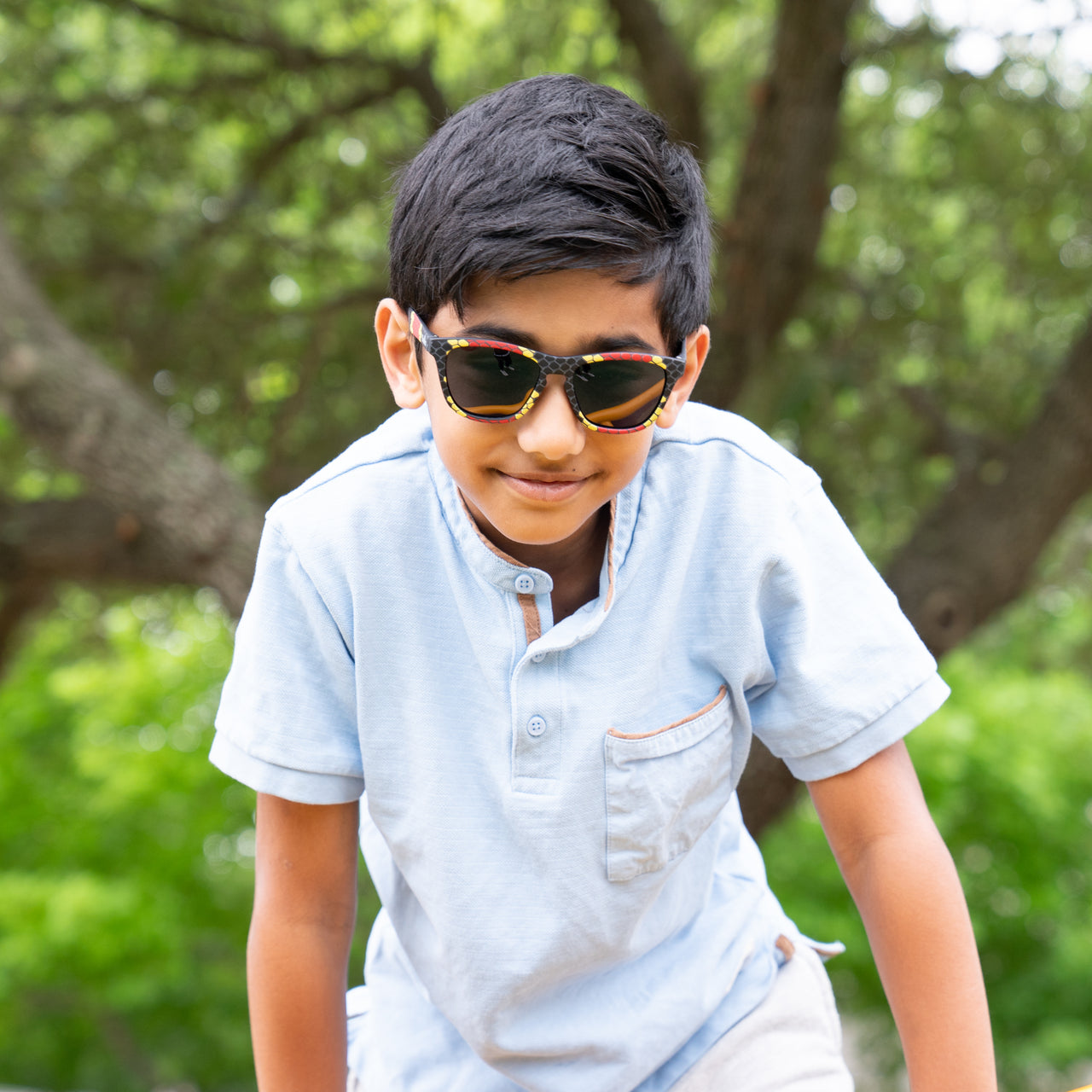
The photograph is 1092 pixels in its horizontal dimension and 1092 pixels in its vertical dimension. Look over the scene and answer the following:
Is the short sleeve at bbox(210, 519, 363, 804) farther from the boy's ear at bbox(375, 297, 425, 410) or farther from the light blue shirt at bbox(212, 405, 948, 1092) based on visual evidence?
Result: the boy's ear at bbox(375, 297, 425, 410)

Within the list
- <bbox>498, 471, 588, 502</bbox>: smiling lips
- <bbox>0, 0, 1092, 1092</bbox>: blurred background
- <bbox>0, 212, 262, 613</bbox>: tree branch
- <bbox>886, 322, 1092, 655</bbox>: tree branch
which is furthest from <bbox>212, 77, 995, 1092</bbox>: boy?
<bbox>886, 322, 1092, 655</bbox>: tree branch

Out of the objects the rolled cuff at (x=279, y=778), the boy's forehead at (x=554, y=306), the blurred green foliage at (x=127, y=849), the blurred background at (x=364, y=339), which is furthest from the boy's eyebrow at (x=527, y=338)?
the blurred green foliage at (x=127, y=849)

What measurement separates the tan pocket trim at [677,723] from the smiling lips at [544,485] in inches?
11.4

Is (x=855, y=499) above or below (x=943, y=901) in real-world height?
below

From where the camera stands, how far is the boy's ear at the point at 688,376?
1.28 meters

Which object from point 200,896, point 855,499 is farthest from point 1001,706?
point 200,896

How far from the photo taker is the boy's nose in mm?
1185

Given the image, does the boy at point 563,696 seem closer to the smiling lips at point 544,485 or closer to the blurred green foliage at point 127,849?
the smiling lips at point 544,485

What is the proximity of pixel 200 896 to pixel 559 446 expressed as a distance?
18.5ft

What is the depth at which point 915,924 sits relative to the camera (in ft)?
Result: 4.37

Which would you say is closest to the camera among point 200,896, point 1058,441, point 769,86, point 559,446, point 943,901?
point 559,446

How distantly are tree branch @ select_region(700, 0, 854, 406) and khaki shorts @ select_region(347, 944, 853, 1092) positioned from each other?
3.06 metres

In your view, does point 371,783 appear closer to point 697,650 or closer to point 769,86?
point 697,650

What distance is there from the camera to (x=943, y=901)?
4.36 ft
